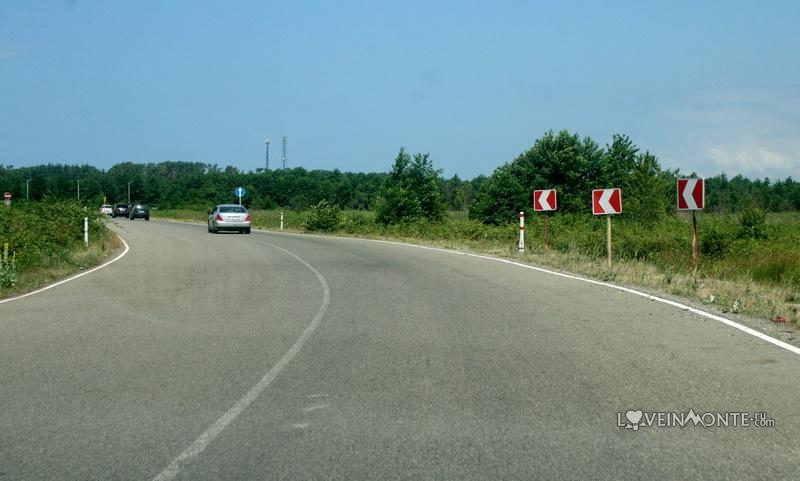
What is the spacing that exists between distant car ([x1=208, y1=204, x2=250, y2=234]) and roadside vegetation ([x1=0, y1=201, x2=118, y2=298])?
8.27 meters

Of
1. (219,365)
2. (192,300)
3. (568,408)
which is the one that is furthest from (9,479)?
(192,300)

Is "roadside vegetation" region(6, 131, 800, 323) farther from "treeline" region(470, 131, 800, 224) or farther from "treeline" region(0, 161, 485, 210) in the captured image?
"treeline" region(0, 161, 485, 210)

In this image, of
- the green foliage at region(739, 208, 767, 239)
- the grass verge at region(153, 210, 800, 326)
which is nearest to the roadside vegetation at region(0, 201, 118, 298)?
the grass verge at region(153, 210, 800, 326)

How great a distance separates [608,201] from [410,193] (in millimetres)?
40097

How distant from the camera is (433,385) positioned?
22.4 feet

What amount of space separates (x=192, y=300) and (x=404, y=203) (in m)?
45.0

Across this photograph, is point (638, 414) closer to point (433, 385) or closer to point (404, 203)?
point (433, 385)

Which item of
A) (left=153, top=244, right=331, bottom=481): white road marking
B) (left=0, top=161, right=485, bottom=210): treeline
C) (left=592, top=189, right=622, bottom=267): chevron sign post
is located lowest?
(left=153, top=244, right=331, bottom=481): white road marking

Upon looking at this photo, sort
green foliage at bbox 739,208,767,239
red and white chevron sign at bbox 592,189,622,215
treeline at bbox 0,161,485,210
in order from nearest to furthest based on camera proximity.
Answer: red and white chevron sign at bbox 592,189,622,215 < green foliage at bbox 739,208,767,239 < treeline at bbox 0,161,485,210

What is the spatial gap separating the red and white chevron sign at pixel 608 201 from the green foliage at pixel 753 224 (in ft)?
54.6

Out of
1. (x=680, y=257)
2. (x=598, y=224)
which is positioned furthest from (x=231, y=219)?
(x=680, y=257)

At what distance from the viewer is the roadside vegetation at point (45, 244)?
17.6 meters

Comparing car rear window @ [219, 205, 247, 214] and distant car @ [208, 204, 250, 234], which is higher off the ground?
car rear window @ [219, 205, 247, 214]

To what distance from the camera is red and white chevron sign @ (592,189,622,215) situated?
18.7 meters
